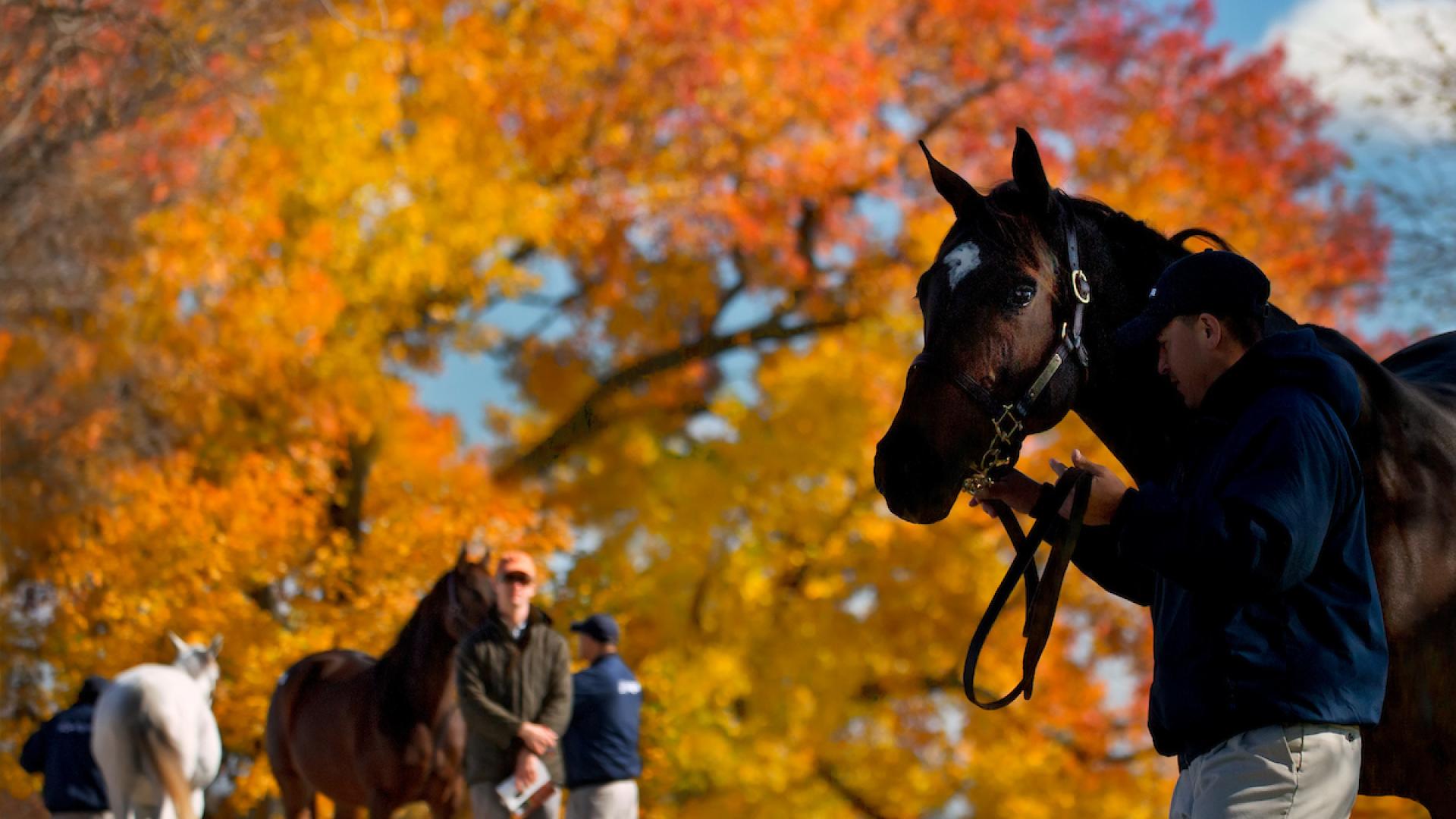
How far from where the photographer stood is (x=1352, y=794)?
2.71 meters

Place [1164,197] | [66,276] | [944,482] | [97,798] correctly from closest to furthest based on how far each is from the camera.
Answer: [944,482]
[97,798]
[66,276]
[1164,197]

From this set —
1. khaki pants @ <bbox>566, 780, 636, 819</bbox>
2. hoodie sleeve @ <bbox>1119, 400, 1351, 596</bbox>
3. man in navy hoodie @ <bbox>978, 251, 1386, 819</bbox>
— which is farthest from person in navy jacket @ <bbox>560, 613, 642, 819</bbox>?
hoodie sleeve @ <bbox>1119, 400, 1351, 596</bbox>

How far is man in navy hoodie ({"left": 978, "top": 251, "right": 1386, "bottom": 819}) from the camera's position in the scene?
2.51 m

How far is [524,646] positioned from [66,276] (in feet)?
26.2

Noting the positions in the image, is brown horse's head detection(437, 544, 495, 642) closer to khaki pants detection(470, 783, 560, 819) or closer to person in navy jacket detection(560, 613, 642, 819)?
person in navy jacket detection(560, 613, 642, 819)

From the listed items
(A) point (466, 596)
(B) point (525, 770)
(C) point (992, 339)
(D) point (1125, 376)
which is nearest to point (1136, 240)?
(D) point (1125, 376)

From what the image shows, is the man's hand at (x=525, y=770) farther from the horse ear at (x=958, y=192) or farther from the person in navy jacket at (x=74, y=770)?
the horse ear at (x=958, y=192)

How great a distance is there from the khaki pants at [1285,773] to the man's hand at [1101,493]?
1.46 feet

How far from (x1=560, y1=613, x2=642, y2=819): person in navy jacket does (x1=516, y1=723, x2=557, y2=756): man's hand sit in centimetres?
40

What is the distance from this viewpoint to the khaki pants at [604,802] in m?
8.33

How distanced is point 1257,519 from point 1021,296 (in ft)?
2.76

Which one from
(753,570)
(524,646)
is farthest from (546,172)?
(524,646)

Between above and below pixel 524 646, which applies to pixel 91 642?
below

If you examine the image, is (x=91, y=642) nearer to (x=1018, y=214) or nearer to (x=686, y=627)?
(x=686, y=627)
